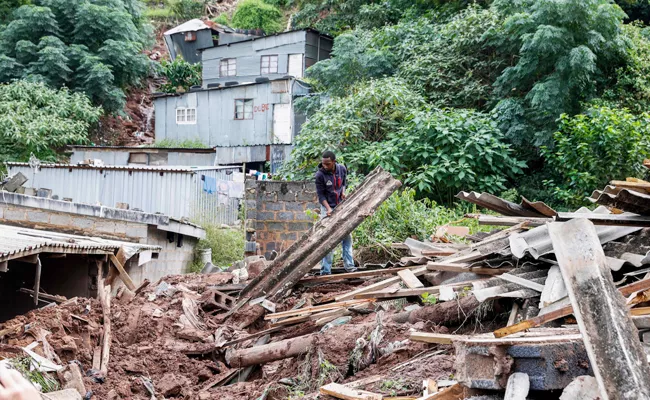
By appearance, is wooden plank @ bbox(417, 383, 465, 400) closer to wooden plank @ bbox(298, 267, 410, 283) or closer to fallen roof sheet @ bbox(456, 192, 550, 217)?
fallen roof sheet @ bbox(456, 192, 550, 217)

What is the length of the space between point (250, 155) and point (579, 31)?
14.4m

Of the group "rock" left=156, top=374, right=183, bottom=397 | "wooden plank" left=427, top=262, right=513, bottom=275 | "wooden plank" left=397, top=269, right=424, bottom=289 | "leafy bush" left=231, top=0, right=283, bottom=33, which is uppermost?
"leafy bush" left=231, top=0, right=283, bottom=33

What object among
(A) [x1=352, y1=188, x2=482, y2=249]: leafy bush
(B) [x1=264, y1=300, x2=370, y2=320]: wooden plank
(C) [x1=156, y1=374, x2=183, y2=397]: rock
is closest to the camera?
(C) [x1=156, y1=374, x2=183, y2=397]: rock

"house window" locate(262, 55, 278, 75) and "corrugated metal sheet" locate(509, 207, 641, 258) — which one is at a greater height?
"house window" locate(262, 55, 278, 75)

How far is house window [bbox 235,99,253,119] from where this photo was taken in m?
29.2

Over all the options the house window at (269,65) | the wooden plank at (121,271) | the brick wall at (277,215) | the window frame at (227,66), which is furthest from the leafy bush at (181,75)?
the wooden plank at (121,271)

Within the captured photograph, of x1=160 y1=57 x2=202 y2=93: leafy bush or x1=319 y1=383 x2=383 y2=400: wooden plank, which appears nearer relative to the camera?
x1=319 y1=383 x2=383 y2=400: wooden plank

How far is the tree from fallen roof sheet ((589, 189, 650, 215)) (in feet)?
40.6

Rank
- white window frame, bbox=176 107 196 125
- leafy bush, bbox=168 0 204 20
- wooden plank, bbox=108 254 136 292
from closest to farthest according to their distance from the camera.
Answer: wooden plank, bbox=108 254 136 292 < white window frame, bbox=176 107 196 125 < leafy bush, bbox=168 0 204 20

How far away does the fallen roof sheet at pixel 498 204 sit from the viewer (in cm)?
721

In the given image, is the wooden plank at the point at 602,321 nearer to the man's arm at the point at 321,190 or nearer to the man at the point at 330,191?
the man at the point at 330,191

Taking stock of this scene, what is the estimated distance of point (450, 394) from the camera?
381 centimetres

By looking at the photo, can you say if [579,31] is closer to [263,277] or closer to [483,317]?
[263,277]

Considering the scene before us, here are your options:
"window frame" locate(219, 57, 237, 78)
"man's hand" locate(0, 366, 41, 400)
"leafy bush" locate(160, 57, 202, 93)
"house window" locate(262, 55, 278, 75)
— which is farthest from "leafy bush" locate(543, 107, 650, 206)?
"leafy bush" locate(160, 57, 202, 93)
